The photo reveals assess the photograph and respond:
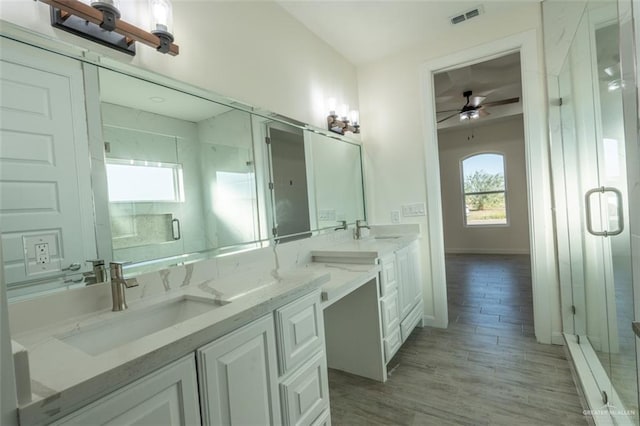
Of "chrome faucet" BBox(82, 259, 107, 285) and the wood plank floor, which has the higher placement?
"chrome faucet" BBox(82, 259, 107, 285)

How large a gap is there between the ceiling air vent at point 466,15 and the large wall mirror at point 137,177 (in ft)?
5.77

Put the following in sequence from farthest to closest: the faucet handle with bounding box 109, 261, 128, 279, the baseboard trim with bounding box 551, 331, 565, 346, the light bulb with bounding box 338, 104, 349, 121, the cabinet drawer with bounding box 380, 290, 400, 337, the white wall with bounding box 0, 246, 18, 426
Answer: the light bulb with bounding box 338, 104, 349, 121 → the baseboard trim with bounding box 551, 331, 565, 346 → the cabinet drawer with bounding box 380, 290, 400, 337 → the faucet handle with bounding box 109, 261, 128, 279 → the white wall with bounding box 0, 246, 18, 426

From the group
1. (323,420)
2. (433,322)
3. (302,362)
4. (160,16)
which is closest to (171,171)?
(160,16)

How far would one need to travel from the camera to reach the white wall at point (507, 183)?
5.77 metres

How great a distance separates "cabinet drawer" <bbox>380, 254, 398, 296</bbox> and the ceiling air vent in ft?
6.81

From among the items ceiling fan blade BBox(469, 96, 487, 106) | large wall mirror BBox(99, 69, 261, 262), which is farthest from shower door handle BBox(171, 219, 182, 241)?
ceiling fan blade BBox(469, 96, 487, 106)

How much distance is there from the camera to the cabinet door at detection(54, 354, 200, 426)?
63 cm

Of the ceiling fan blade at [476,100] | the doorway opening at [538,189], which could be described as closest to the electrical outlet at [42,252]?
the doorway opening at [538,189]

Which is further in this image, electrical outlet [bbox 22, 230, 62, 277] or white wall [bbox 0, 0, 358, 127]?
white wall [bbox 0, 0, 358, 127]

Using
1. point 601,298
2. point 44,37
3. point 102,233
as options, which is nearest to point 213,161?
point 102,233

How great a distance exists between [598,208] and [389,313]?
142 cm

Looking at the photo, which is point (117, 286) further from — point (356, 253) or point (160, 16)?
point (356, 253)

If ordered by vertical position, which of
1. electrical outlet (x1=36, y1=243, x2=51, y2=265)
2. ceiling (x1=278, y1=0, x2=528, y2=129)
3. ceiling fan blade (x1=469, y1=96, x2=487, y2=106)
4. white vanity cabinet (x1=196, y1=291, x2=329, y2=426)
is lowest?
white vanity cabinet (x1=196, y1=291, x2=329, y2=426)

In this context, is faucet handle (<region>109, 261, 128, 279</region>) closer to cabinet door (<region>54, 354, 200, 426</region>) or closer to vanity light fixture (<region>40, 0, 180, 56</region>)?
cabinet door (<region>54, 354, 200, 426</region>)
